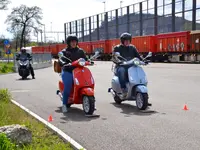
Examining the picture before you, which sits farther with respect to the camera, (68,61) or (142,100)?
(68,61)

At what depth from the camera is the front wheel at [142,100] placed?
8234 mm

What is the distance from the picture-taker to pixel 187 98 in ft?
34.1

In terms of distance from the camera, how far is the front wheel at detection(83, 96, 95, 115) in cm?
782

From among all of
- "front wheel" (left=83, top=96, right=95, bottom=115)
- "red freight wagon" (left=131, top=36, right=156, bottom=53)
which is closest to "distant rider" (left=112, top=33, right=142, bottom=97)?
"front wheel" (left=83, top=96, right=95, bottom=115)

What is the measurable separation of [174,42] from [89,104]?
3309 centimetres

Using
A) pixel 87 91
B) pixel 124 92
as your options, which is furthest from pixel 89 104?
pixel 124 92

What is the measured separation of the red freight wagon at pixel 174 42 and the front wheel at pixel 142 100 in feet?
99.5

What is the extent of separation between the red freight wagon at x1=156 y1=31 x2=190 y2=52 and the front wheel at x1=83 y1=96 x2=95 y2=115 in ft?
102

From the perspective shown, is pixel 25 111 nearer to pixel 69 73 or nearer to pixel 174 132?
pixel 69 73

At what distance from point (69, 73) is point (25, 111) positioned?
132cm

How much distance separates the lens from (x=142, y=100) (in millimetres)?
8320

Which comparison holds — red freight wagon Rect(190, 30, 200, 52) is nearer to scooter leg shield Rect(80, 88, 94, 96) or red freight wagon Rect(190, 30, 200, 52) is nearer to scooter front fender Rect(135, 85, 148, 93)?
scooter front fender Rect(135, 85, 148, 93)

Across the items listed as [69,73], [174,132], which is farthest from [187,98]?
[174,132]

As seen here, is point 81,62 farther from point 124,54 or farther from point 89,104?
point 124,54
